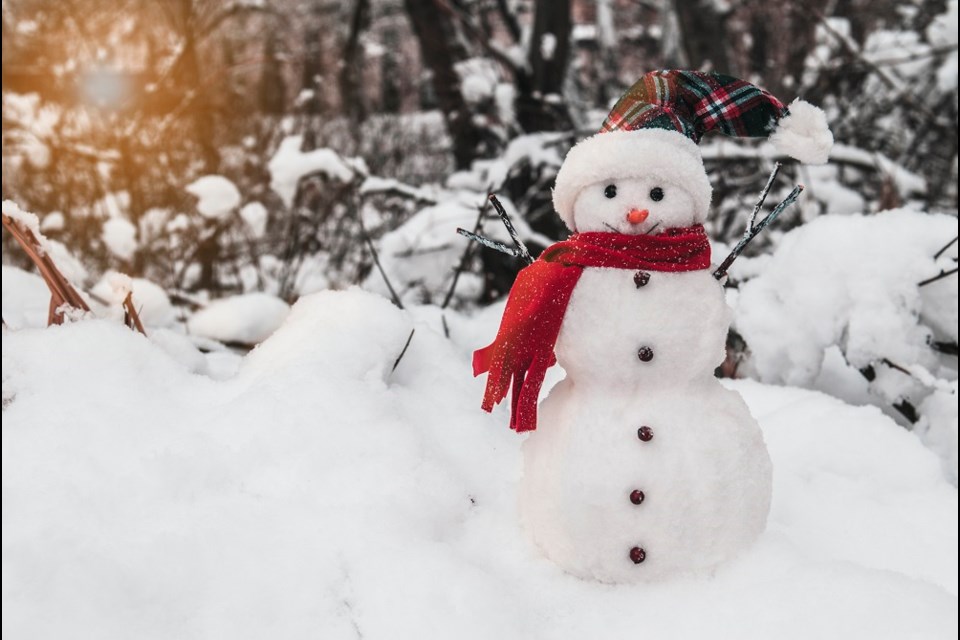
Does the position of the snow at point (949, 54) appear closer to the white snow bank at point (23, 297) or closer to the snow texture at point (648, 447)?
the snow texture at point (648, 447)

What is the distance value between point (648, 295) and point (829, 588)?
0.57 metres

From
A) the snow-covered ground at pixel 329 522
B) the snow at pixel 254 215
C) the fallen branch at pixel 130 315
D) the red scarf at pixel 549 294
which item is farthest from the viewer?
the snow at pixel 254 215

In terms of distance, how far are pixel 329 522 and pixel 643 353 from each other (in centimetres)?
60

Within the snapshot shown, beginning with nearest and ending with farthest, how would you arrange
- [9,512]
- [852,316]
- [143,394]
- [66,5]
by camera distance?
[9,512] → [143,394] → [852,316] → [66,5]

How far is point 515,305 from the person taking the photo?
3.98 feet

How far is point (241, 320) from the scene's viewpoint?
226cm

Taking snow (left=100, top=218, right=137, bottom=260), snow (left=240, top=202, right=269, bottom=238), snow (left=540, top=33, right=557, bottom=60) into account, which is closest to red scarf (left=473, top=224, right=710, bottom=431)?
snow (left=240, top=202, right=269, bottom=238)

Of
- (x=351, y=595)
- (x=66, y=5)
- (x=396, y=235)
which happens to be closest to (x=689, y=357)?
(x=351, y=595)

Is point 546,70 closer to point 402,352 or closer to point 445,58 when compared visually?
point 445,58

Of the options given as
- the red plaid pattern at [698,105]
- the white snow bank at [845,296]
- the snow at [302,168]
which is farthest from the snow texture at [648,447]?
the snow at [302,168]

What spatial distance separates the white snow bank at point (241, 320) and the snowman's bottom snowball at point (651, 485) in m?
1.36

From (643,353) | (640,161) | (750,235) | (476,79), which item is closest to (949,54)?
(476,79)

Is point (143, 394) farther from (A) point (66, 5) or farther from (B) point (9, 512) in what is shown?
(A) point (66, 5)

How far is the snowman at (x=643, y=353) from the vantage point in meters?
1.17
